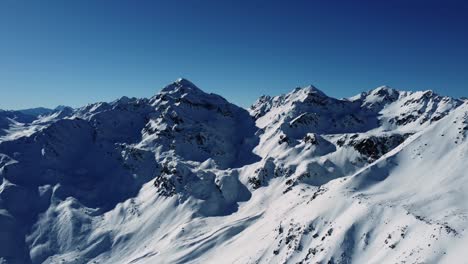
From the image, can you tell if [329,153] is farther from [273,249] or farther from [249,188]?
[273,249]

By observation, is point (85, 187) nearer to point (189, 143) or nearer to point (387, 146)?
point (189, 143)

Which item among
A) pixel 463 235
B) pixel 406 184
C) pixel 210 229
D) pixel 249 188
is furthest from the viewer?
pixel 249 188

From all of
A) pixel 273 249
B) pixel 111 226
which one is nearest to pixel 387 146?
pixel 273 249

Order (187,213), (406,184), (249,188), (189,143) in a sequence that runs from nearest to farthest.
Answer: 1. (406,184)
2. (187,213)
3. (249,188)
4. (189,143)

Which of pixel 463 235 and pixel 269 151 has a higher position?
pixel 269 151

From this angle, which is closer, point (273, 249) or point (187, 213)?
point (273, 249)

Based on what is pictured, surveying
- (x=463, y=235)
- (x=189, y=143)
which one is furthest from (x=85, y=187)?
(x=463, y=235)

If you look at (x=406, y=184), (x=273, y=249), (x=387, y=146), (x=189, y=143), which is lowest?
(x=273, y=249)
